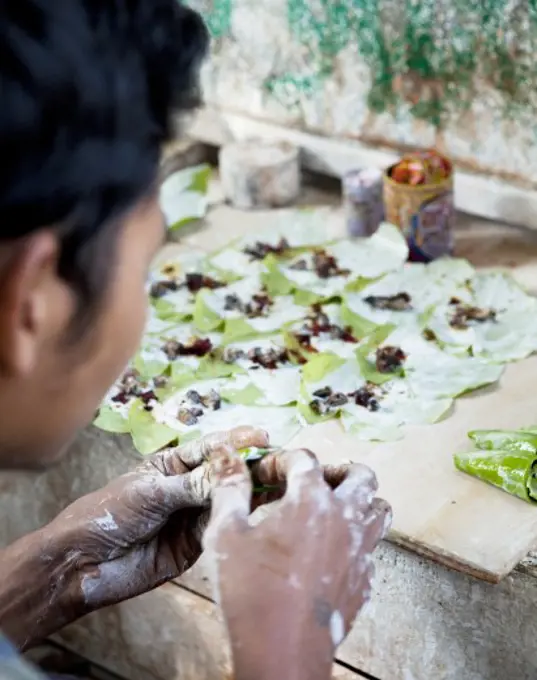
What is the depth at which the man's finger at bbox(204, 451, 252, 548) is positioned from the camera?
3.47 ft

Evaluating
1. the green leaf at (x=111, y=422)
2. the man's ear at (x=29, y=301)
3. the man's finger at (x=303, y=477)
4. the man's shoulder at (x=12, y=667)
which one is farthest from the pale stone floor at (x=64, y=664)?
the man's ear at (x=29, y=301)

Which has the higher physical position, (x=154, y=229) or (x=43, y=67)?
(x=43, y=67)

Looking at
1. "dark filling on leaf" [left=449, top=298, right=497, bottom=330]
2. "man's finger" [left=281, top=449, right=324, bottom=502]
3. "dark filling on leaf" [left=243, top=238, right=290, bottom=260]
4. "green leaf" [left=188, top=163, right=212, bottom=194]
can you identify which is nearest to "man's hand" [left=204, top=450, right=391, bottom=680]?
"man's finger" [left=281, top=449, right=324, bottom=502]

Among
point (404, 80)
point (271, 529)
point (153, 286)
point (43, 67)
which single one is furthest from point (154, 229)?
point (404, 80)

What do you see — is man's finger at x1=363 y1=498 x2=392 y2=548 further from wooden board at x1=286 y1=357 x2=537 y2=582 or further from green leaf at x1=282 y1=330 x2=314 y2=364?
green leaf at x1=282 y1=330 x2=314 y2=364

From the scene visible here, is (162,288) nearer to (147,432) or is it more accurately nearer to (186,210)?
(186,210)

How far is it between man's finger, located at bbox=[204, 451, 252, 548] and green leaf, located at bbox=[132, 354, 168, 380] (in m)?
0.45

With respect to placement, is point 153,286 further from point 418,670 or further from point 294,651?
point 294,651

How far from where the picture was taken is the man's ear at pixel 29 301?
722 mm

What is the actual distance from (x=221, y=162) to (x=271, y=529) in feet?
3.92

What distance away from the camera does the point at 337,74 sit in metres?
2.01

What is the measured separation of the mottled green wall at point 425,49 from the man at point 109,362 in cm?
90

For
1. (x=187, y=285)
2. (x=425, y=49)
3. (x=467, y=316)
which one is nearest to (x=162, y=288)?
(x=187, y=285)

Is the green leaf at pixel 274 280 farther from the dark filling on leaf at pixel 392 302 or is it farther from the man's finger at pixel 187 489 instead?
the man's finger at pixel 187 489
